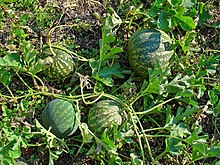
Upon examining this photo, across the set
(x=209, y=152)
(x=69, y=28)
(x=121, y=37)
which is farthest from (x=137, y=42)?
(x=209, y=152)

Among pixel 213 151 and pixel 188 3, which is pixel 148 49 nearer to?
pixel 188 3

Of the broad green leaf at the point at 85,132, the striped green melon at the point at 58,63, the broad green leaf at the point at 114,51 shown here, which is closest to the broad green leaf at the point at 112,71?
the broad green leaf at the point at 114,51

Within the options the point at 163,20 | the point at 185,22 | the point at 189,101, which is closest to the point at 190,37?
the point at 185,22

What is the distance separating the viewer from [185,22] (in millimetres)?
3908

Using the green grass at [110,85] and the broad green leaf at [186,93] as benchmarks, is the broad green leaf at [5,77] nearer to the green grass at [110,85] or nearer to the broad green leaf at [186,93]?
the green grass at [110,85]

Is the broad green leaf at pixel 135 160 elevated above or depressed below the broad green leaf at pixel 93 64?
below

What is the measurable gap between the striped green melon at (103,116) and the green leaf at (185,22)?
0.87 m

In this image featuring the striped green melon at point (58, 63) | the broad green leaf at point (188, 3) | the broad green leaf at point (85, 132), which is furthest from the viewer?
the broad green leaf at point (188, 3)

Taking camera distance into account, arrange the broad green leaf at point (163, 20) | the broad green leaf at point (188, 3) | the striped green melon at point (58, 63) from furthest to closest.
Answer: the broad green leaf at point (188, 3) → the broad green leaf at point (163, 20) → the striped green melon at point (58, 63)

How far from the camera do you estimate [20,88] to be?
13.0 ft

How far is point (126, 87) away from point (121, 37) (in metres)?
0.50

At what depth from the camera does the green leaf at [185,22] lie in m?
3.89

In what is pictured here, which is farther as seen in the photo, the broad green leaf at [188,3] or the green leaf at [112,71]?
the broad green leaf at [188,3]

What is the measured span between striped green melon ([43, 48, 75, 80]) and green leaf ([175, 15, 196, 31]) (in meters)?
0.93
